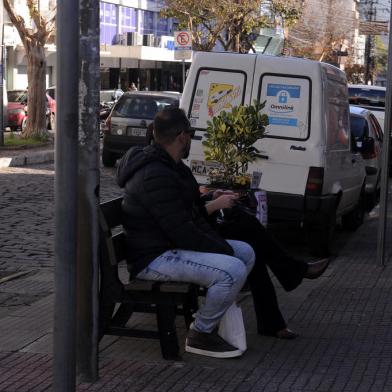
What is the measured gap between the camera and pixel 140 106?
21375 mm

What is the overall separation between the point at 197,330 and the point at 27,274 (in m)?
3.39

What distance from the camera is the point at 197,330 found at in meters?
6.09

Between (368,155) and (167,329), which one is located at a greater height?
(368,155)

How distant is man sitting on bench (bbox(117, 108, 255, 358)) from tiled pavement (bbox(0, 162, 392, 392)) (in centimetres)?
35

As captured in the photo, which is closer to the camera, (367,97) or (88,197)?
(88,197)

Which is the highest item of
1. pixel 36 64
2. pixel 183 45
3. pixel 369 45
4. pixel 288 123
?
pixel 369 45

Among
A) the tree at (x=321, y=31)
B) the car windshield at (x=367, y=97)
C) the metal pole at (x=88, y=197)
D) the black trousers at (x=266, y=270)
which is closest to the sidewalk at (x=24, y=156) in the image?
the car windshield at (x=367, y=97)

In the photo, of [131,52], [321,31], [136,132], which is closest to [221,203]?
[136,132]

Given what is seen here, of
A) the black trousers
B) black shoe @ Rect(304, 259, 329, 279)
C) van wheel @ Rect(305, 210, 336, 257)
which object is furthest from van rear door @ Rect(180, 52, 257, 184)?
black shoe @ Rect(304, 259, 329, 279)

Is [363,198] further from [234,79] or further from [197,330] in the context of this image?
[197,330]

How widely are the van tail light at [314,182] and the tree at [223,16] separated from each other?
24.2 m

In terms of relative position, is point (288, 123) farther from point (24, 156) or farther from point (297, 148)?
point (24, 156)

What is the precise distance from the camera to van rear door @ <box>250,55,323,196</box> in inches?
410

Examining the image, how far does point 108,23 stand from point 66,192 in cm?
4849
